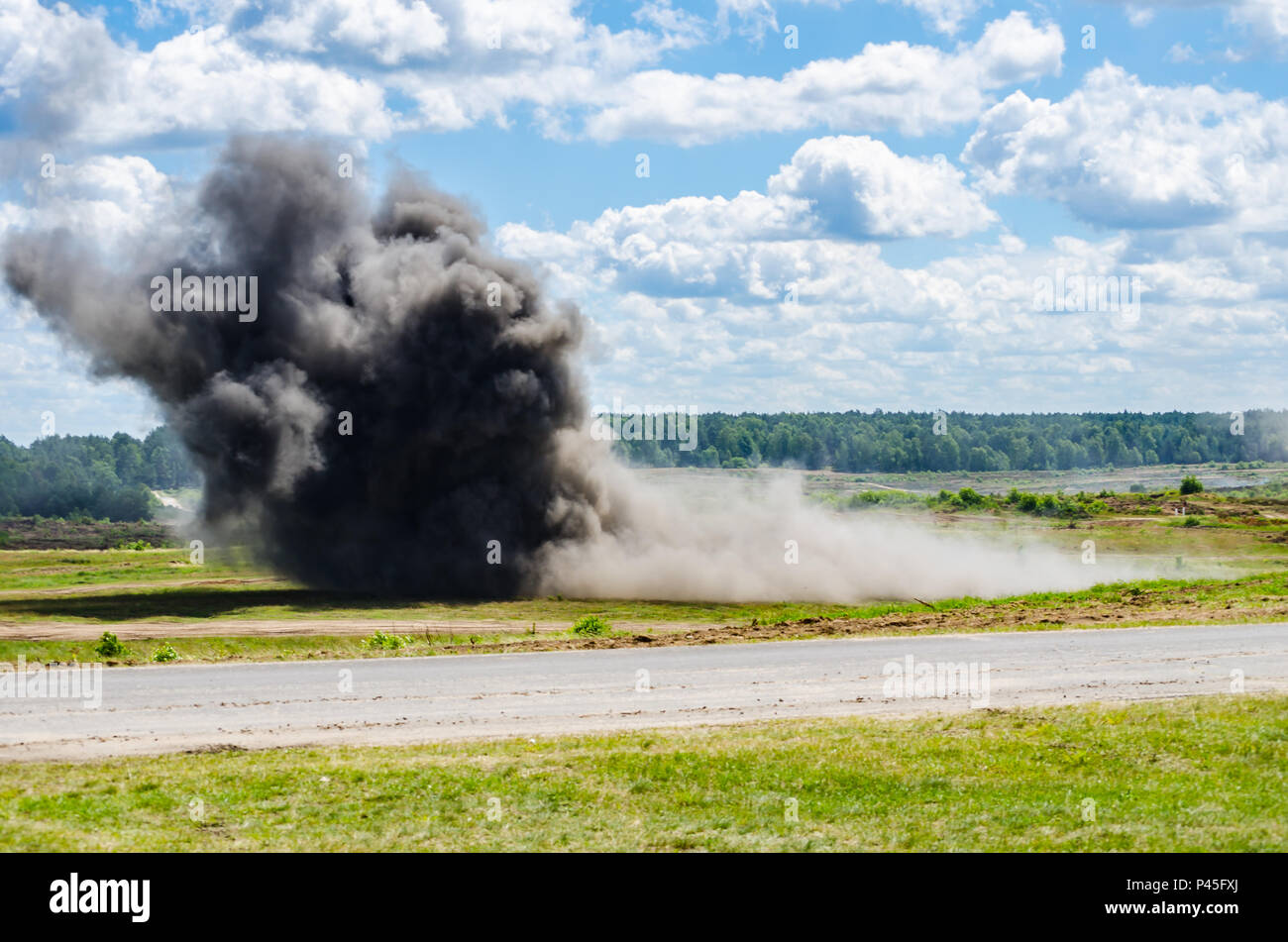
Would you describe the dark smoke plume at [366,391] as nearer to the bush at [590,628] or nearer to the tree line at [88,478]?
the bush at [590,628]

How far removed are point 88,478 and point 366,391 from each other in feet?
421

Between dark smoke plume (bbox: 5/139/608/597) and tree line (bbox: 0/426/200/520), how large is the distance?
56110 mm

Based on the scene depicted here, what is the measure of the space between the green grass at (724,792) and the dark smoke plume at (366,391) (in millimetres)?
32602

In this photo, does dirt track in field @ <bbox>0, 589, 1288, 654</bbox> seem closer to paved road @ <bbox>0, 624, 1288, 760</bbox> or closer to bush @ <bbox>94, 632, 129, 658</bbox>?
paved road @ <bbox>0, 624, 1288, 760</bbox>

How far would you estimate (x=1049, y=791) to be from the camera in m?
12.9

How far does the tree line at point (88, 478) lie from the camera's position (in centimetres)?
13125

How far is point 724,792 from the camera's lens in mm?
13383

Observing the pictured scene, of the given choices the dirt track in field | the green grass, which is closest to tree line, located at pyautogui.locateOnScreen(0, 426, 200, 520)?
the dirt track in field

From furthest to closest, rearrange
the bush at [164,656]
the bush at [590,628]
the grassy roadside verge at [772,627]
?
the bush at [590,628] < the grassy roadside verge at [772,627] < the bush at [164,656]

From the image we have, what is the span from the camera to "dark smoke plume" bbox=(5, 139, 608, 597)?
155ft

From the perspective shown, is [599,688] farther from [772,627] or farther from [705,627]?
[705,627]

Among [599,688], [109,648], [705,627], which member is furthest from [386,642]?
[599,688]

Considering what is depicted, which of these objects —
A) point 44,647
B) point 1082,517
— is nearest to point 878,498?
point 1082,517

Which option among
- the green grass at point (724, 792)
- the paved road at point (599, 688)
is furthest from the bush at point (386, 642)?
the green grass at point (724, 792)
